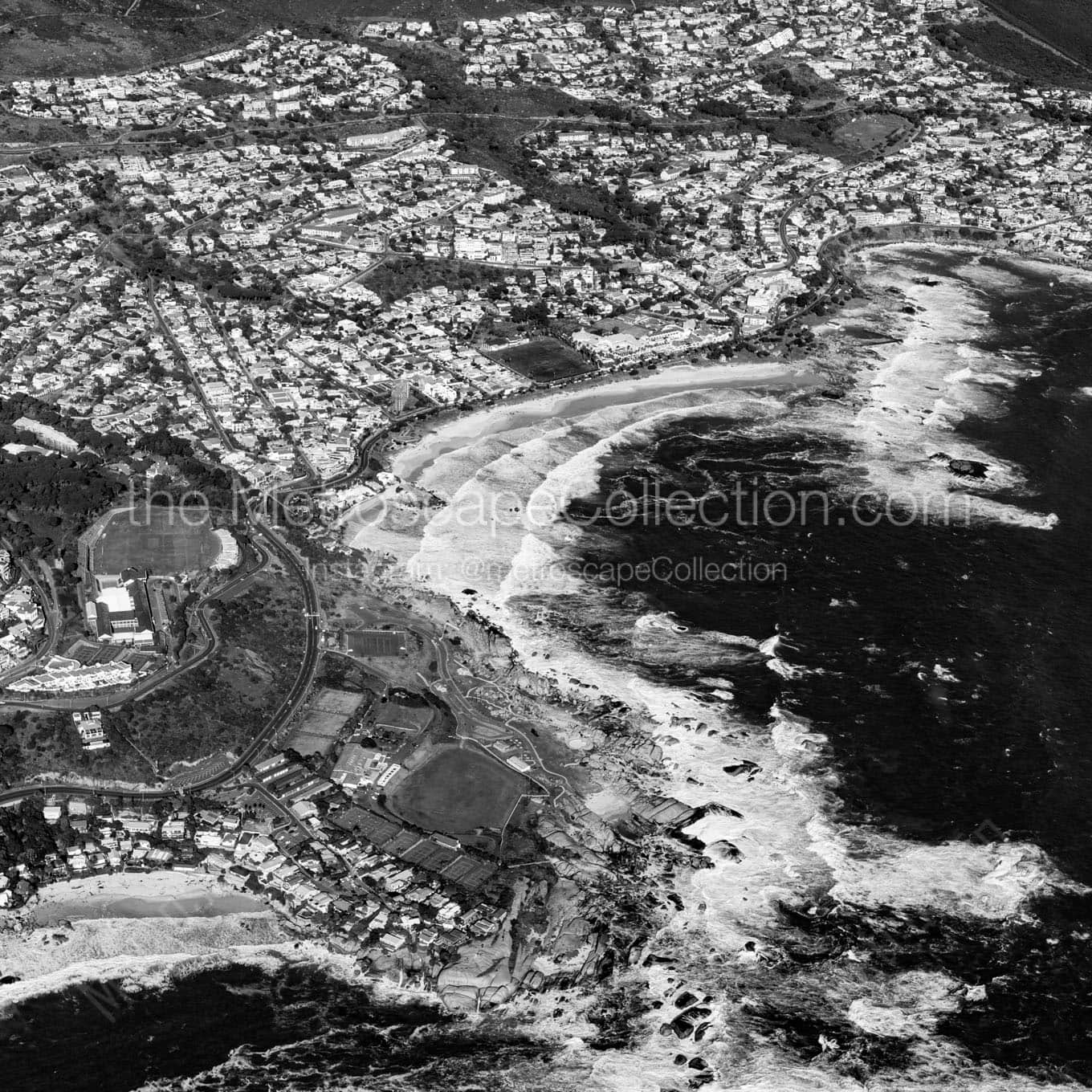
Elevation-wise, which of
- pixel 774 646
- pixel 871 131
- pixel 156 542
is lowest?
pixel 774 646

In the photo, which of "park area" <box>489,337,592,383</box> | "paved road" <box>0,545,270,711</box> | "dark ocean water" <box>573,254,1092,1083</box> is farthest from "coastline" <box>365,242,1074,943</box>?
"paved road" <box>0,545,270,711</box>

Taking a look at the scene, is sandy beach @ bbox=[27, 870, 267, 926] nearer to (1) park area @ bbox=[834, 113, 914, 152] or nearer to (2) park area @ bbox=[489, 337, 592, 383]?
(2) park area @ bbox=[489, 337, 592, 383]

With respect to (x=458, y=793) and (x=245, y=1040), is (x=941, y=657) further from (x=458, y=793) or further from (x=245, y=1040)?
(x=245, y=1040)

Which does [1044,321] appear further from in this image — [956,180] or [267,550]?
[267,550]

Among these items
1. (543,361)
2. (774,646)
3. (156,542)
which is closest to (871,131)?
(543,361)

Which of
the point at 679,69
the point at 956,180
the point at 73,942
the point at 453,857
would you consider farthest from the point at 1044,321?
the point at 73,942

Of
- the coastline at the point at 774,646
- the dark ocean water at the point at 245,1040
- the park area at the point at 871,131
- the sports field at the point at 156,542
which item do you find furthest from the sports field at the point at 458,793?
the park area at the point at 871,131

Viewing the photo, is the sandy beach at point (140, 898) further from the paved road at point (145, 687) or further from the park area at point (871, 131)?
the park area at point (871, 131)
